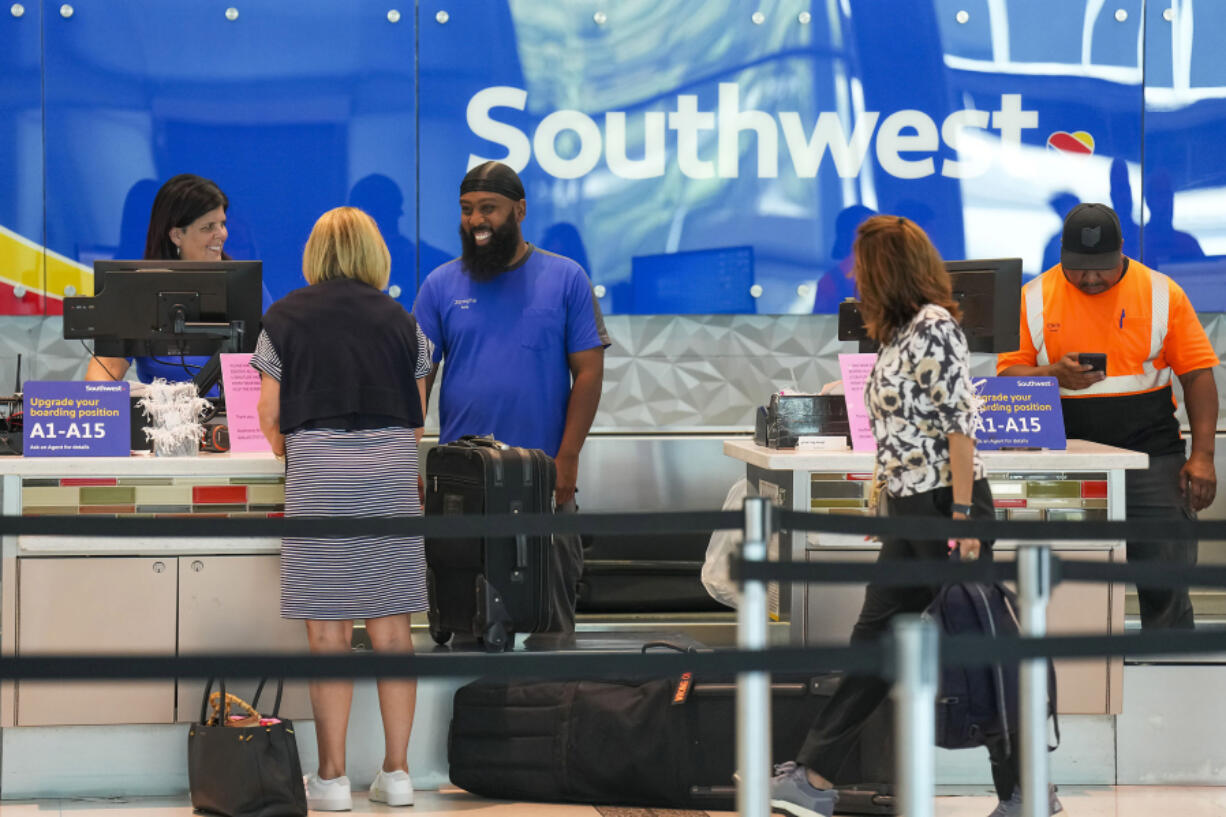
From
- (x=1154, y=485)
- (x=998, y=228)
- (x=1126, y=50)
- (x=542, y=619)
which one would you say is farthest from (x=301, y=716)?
(x=1126, y=50)

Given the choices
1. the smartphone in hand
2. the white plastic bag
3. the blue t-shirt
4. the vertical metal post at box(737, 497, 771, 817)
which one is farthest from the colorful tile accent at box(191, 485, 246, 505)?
the smartphone in hand

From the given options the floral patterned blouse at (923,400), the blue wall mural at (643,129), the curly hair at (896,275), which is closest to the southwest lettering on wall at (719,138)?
the blue wall mural at (643,129)

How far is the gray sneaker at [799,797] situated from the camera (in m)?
3.61

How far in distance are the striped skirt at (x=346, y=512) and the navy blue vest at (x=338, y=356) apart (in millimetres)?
52

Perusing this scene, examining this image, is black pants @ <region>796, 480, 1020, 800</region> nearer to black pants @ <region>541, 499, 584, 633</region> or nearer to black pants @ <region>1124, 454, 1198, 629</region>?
black pants @ <region>541, 499, 584, 633</region>

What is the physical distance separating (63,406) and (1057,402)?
275cm

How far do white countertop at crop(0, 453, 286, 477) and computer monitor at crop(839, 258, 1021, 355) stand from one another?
5.71 feet

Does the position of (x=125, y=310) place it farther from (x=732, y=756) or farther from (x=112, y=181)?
(x=732, y=756)

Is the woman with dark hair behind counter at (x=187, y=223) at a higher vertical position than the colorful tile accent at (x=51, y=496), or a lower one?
higher

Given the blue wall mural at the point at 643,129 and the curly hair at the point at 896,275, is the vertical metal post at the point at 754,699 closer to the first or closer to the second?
the curly hair at the point at 896,275

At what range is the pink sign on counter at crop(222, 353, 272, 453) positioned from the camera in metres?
4.18

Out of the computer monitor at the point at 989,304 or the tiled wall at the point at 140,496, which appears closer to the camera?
the tiled wall at the point at 140,496

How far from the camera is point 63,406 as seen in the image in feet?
13.3

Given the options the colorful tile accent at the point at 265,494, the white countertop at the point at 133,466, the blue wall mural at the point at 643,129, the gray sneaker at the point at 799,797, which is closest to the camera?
the gray sneaker at the point at 799,797
